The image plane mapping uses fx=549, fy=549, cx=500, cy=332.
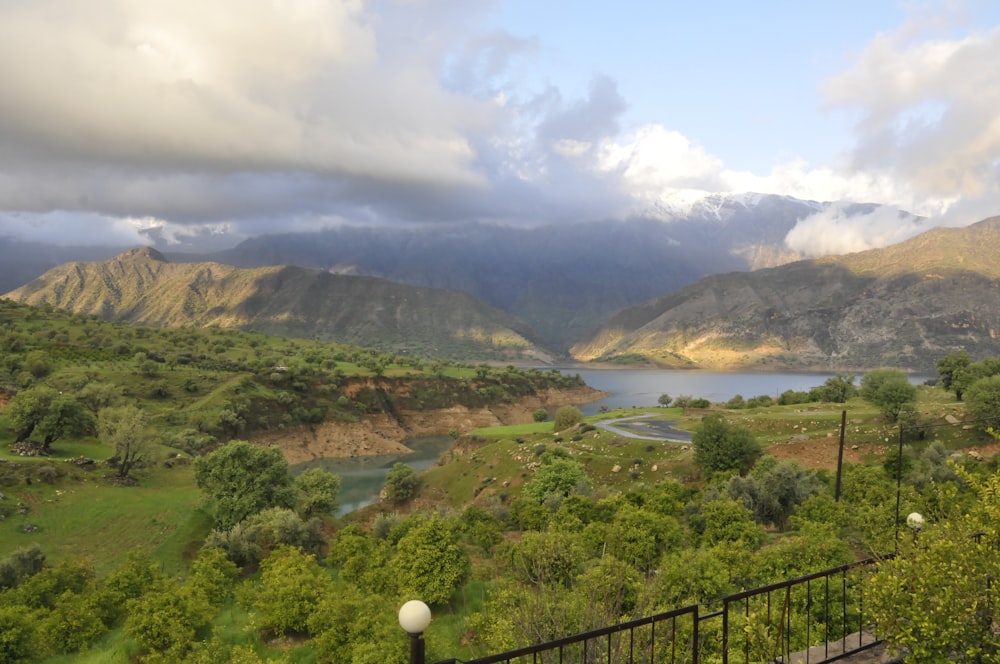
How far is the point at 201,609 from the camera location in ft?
57.5

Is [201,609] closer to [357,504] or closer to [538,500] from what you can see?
[538,500]

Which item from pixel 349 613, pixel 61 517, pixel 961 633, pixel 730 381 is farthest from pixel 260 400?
pixel 730 381

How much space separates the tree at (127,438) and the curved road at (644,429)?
41.4m

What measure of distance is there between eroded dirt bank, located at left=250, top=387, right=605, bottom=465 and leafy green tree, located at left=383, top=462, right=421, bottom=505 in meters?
20.1

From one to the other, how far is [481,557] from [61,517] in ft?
84.9

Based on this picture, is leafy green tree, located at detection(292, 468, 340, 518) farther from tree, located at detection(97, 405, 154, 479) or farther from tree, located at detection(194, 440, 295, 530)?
tree, located at detection(97, 405, 154, 479)

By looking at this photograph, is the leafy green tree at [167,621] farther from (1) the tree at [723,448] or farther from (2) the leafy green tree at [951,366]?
(2) the leafy green tree at [951,366]

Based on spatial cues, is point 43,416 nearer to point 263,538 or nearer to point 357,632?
point 263,538

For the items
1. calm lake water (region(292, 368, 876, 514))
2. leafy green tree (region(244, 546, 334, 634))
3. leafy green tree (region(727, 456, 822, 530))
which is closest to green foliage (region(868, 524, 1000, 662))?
leafy green tree (region(244, 546, 334, 634))

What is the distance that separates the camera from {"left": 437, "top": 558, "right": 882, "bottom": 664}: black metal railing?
276 inches

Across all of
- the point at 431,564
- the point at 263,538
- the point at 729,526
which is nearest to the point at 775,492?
the point at 729,526

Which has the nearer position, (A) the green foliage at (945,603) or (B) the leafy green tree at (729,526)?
(A) the green foliage at (945,603)

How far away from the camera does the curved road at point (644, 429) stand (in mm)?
53466

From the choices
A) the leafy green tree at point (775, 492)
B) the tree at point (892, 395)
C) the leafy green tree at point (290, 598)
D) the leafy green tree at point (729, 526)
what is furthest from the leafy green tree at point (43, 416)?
the tree at point (892, 395)
